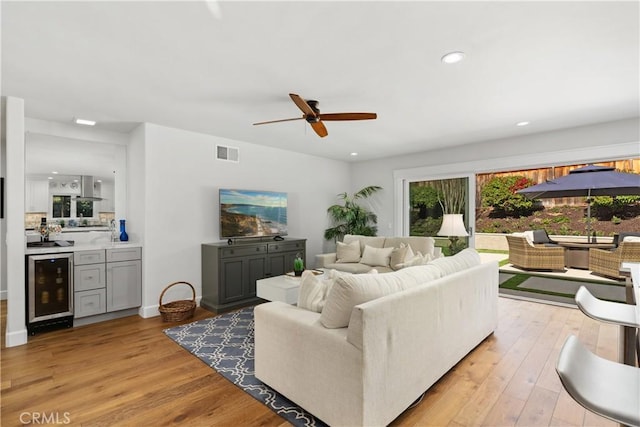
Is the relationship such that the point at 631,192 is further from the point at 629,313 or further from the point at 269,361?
the point at 269,361

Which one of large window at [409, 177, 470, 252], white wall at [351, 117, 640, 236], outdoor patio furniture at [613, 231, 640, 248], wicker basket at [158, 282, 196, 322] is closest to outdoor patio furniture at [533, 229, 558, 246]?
outdoor patio furniture at [613, 231, 640, 248]

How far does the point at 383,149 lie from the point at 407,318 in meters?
4.22

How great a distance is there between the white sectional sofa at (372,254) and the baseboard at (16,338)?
3.63 m

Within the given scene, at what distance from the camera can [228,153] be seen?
4.83m

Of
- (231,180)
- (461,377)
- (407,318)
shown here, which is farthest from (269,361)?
(231,180)

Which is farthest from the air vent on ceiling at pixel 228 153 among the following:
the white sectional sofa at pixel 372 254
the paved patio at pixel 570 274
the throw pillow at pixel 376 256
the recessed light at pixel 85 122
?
the paved patio at pixel 570 274

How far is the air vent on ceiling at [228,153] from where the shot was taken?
4.73 m

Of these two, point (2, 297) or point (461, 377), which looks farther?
point (2, 297)

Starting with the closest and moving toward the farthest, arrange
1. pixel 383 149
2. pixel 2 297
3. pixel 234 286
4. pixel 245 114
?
pixel 245 114 → pixel 234 286 → pixel 2 297 → pixel 383 149

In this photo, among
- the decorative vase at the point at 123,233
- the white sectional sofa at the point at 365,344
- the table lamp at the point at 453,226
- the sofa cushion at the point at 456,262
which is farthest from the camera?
the table lamp at the point at 453,226

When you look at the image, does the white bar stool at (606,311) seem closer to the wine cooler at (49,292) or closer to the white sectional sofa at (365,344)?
the white sectional sofa at (365,344)

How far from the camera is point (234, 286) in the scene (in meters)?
4.27

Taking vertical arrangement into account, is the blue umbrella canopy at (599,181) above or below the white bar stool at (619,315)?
above

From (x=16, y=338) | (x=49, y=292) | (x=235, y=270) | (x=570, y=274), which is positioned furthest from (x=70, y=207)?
(x=570, y=274)
